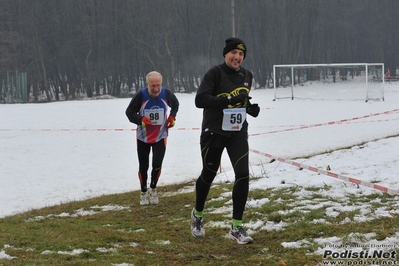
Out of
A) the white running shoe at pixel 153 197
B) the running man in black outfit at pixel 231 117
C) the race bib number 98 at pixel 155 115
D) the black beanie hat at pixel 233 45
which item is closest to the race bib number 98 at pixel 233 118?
the running man in black outfit at pixel 231 117

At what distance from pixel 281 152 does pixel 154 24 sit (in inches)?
1851

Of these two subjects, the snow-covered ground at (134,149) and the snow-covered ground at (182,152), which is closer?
the snow-covered ground at (182,152)

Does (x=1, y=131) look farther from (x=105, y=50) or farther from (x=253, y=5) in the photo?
→ (x=253, y=5)

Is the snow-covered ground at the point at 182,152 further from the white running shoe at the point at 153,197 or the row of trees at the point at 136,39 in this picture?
the row of trees at the point at 136,39

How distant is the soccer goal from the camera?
3494 centimetres

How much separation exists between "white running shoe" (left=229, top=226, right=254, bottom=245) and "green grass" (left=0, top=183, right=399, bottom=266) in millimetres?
61

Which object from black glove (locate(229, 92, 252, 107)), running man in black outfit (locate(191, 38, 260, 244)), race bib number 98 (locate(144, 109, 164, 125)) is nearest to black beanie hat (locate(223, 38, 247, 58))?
running man in black outfit (locate(191, 38, 260, 244))

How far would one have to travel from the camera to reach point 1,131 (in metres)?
23.3

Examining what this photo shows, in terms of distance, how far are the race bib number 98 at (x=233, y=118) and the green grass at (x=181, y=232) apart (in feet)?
3.45

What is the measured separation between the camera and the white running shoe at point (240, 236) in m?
5.40

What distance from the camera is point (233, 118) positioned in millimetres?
5578

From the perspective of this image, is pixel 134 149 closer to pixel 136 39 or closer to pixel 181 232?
pixel 181 232

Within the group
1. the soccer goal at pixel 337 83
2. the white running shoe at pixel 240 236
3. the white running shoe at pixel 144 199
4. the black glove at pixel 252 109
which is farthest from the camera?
the soccer goal at pixel 337 83

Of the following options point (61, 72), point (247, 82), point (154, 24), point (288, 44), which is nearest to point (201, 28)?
point (154, 24)
